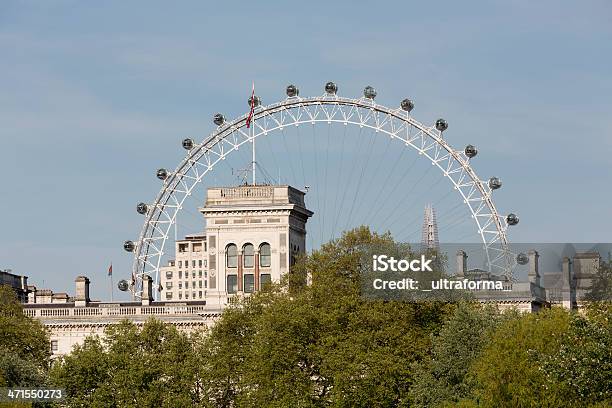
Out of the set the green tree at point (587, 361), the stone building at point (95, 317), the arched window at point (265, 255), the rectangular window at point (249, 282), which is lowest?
the green tree at point (587, 361)

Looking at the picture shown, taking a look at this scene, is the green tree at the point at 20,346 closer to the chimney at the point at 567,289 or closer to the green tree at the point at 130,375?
the green tree at the point at 130,375

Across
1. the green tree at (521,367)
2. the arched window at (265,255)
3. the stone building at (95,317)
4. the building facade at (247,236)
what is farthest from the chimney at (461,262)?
the green tree at (521,367)

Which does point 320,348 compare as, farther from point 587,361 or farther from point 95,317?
point 587,361

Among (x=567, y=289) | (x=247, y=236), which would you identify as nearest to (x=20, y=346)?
(x=247, y=236)

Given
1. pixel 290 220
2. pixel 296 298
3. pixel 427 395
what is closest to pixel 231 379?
pixel 296 298

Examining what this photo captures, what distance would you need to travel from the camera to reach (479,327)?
148125 mm

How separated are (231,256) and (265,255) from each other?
10.9 ft

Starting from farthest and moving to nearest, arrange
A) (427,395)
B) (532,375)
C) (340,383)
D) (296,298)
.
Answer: (296,298), (340,383), (427,395), (532,375)

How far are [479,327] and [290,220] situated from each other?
173 ft

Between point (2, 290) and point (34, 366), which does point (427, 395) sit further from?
point (2, 290)

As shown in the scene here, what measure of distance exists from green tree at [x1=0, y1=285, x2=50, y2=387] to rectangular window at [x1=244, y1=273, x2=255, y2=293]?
2168cm

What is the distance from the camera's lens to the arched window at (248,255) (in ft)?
651

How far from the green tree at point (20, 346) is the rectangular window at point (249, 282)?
21684 millimetres

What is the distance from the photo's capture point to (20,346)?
174625 mm
